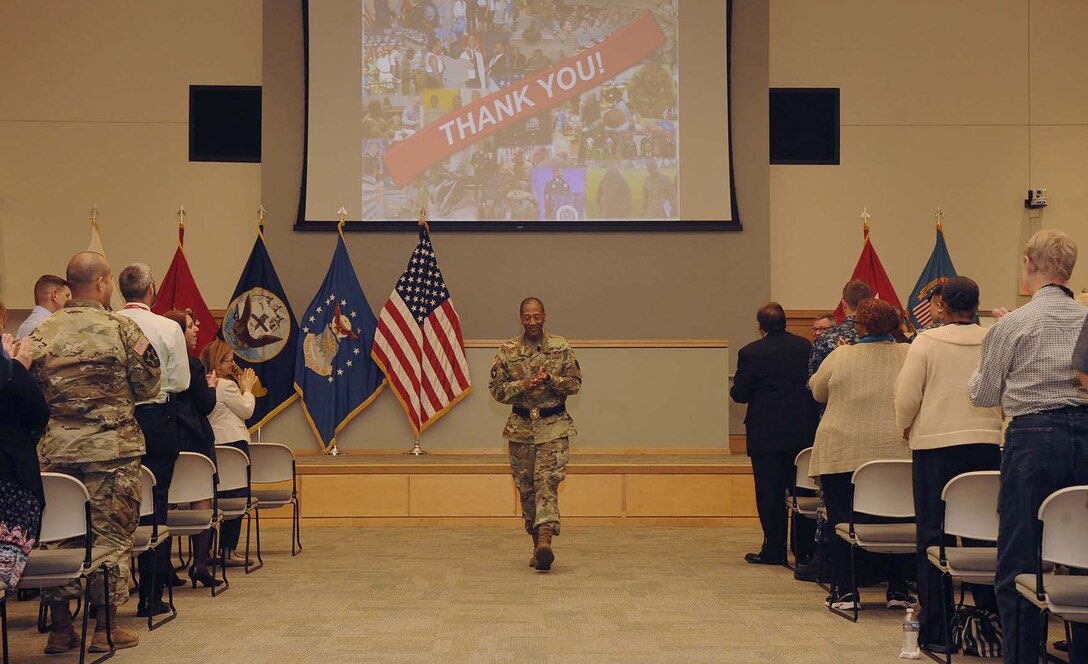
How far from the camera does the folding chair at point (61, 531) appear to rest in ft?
13.2

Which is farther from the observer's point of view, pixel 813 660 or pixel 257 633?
pixel 257 633

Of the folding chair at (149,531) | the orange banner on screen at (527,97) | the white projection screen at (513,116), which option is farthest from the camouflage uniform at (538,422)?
the orange banner on screen at (527,97)

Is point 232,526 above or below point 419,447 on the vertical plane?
below

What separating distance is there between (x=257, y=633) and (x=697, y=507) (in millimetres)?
4734

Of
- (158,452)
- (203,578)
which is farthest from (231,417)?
(158,452)

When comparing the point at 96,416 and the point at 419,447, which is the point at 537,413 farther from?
the point at 419,447

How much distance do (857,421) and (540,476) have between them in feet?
7.00

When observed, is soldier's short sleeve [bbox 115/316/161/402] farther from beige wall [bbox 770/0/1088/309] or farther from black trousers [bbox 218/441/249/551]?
beige wall [bbox 770/0/1088/309]

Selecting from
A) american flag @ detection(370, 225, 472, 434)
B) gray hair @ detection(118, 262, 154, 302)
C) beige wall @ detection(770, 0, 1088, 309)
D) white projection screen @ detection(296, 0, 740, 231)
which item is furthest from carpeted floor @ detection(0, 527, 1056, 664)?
beige wall @ detection(770, 0, 1088, 309)

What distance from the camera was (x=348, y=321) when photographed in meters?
9.68

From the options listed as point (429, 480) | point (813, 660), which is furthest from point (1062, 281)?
point (429, 480)

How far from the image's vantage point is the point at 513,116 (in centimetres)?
1059

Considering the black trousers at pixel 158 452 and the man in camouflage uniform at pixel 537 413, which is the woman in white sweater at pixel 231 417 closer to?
the black trousers at pixel 158 452

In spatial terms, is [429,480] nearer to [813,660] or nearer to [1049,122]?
[813,660]
